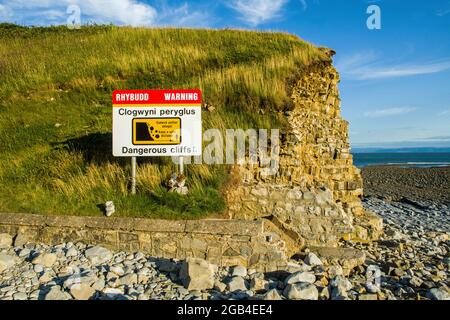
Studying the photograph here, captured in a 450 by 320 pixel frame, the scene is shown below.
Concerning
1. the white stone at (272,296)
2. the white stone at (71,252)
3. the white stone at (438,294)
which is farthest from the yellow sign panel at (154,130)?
the white stone at (438,294)

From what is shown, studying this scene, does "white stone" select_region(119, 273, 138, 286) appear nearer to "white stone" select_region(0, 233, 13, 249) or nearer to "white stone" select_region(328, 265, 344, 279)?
"white stone" select_region(0, 233, 13, 249)

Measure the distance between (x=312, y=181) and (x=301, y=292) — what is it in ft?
13.9

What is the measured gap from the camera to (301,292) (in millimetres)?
5602

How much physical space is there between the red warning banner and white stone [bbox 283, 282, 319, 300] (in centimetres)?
427

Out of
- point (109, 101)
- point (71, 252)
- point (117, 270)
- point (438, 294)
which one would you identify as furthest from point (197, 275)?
point (109, 101)

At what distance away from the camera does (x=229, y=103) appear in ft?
36.1

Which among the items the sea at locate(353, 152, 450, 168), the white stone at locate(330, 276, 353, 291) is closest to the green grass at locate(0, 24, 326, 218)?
the white stone at locate(330, 276, 353, 291)

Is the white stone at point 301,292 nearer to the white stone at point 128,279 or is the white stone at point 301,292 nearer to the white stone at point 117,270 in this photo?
the white stone at point 128,279

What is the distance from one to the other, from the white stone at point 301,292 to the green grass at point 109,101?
2411 millimetres

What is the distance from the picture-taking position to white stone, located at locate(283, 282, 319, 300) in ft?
18.3

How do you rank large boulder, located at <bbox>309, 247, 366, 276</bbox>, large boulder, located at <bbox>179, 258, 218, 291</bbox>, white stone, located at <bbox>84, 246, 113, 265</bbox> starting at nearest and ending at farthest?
1. large boulder, located at <bbox>179, 258, 218, 291</bbox>
2. white stone, located at <bbox>84, 246, 113, 265</bbox>
3. large boulder, located at <bbox>309, 247, 366, 276</bbox>

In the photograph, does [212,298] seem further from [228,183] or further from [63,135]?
[63,135]

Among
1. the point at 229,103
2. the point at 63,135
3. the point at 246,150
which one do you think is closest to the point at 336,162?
the point at 246,150
